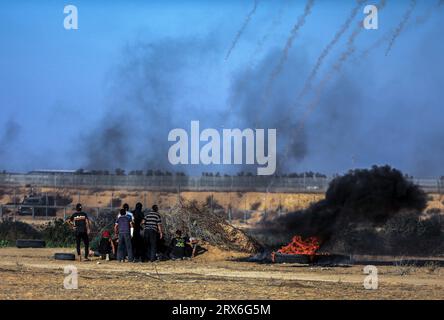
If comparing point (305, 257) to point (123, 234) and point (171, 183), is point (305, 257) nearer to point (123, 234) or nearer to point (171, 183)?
point (123, 234)

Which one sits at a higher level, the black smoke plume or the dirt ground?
the black smoke plume

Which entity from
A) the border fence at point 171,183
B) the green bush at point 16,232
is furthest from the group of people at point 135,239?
the border fence at point 171,183

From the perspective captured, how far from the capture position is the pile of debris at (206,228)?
31.1m

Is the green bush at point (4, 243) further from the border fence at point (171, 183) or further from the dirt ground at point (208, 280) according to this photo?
the border fence at point (171, 183)

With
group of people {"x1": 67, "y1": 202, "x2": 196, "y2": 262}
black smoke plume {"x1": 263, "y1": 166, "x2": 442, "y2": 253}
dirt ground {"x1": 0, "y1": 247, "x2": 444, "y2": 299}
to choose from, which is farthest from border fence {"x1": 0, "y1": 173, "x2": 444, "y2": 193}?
dirt ground {"x1": 0, "y1": 247, "x2": 444, "y2": 299}

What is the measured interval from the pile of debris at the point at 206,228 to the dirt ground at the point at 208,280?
141 cm

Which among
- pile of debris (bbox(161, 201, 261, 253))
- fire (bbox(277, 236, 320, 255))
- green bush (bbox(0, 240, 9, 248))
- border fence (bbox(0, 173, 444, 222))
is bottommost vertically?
green bush (bbox(0, 240, 9, 248))

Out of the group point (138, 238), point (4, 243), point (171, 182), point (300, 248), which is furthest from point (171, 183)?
point (138, 238)

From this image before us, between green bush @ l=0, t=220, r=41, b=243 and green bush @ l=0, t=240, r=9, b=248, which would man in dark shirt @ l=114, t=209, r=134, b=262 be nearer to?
green bush @ l=0, t=240, r=9, b=248

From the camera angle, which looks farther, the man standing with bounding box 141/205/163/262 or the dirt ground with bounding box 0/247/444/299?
the man standing with bounding box 141/205/163/262

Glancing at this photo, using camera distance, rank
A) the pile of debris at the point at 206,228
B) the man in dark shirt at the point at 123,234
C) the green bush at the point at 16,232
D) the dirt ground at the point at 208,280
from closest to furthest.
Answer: the dirt ground at the point at 208,280 < the man in dark shirt at the point at 123,234 < the pile of debris at the point at 206,228 < the green bush at the point at 16,232

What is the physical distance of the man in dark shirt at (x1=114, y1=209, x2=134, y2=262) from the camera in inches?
1053

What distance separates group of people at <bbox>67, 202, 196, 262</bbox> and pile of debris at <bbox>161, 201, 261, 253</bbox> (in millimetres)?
1674
